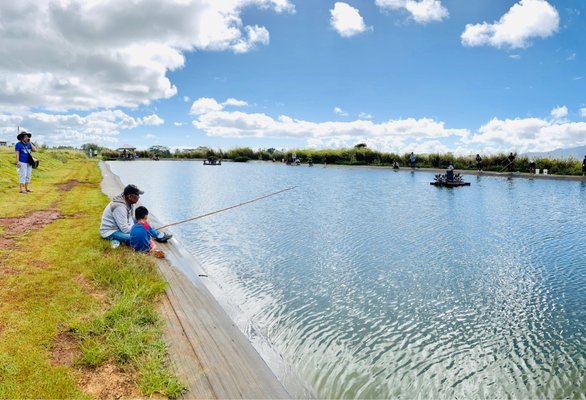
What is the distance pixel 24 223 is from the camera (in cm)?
926

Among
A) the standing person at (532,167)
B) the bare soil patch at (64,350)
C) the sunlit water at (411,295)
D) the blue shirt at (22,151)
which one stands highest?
the standing person at (532,167)

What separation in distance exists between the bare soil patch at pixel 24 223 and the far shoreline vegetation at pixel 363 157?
114 feet

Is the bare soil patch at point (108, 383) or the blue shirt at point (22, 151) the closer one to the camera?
the bare soil patch at point (108, 383)

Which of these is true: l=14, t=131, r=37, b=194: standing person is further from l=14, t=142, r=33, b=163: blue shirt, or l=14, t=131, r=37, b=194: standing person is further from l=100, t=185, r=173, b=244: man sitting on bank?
l=100, t=185, r=173, b=244: man sitting on bank

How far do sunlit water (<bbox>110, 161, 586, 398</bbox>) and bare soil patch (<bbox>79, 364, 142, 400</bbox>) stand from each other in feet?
6.21

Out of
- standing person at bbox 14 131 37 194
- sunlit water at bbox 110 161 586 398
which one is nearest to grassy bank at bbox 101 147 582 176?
sunlit water at bbox 110 161 586 398

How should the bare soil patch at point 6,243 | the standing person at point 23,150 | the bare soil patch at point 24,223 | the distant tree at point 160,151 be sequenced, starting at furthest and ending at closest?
the distant tree at point 160,151 < the standing person at point 23,150 < the bare soil patch at point 24,223 < the bare soil patch at point 6,243

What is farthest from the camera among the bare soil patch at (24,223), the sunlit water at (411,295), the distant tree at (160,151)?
the distant tree at (160,151)

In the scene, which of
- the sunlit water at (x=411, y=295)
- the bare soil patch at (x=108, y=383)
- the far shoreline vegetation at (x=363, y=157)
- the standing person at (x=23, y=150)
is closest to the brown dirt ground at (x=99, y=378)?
the bare soil patch at (x=108, y=383)

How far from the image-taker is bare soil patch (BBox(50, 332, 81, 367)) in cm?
348

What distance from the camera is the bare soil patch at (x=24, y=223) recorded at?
25.1 ft

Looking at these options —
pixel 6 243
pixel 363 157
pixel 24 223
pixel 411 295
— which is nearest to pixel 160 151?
pixel 363 157

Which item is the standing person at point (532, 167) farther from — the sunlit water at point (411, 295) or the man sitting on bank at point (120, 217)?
the man sitting on bank at point (120, 217)

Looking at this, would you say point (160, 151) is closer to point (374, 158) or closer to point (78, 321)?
point (374, 158)
